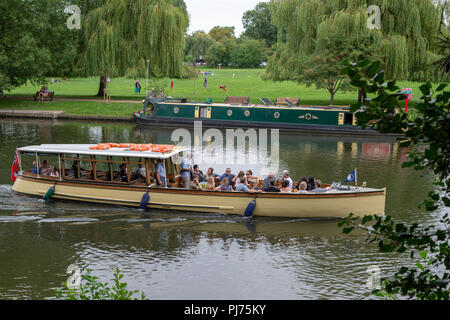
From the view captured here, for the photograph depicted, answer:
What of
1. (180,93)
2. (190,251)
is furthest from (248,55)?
(190,251)

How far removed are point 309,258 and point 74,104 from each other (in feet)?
140

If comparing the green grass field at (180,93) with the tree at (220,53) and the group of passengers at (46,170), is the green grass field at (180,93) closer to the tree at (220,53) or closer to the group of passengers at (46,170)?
the tree at (220,53)

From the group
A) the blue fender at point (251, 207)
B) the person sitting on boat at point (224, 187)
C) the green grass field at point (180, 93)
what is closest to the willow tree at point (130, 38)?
the green grass field at point (180, 93)

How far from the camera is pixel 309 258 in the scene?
17.1 meters

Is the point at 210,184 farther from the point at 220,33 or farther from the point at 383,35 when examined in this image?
the point at 220,33

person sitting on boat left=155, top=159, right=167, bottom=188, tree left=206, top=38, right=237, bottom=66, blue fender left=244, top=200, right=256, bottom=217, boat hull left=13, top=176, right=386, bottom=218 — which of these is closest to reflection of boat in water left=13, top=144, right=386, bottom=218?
boat hull left=13, top=176, right=386, bottom=218

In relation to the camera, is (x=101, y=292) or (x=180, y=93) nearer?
(x=101, y=292)

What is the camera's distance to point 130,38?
54000mm

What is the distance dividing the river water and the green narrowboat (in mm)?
18981

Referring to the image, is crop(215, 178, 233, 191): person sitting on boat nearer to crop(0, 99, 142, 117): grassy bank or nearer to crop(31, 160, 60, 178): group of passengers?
crop(31, 160, 60, 178): group of passengers

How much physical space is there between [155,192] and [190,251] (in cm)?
462

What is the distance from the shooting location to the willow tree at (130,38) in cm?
5234

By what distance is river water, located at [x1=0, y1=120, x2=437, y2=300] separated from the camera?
48.5ft
